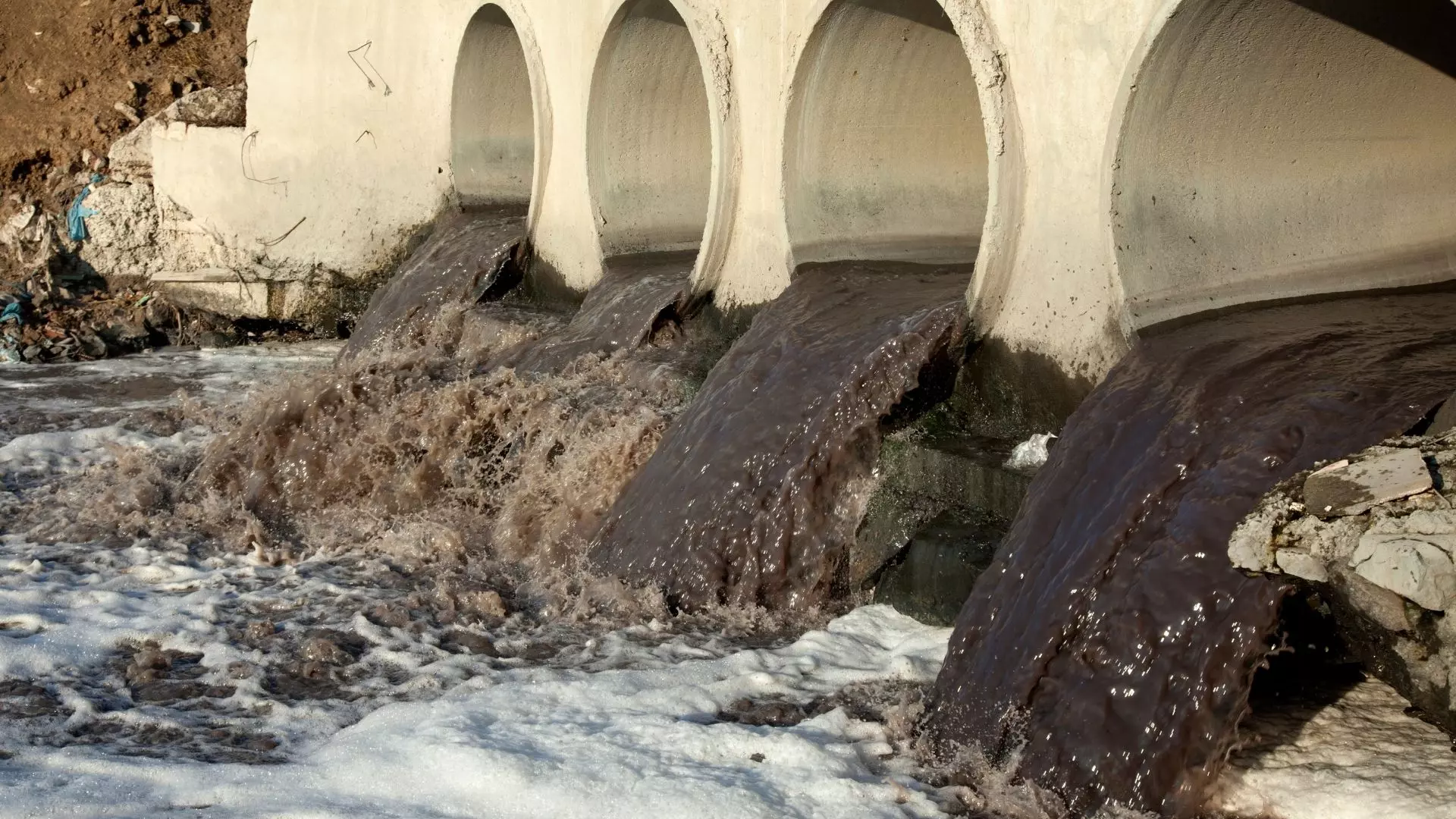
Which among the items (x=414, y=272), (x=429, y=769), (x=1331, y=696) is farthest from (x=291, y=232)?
(x=1331, y=696)

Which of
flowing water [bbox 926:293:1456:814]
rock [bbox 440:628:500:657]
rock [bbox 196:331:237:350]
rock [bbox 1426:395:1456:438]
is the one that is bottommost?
rock [bbox 440:628:500:657]

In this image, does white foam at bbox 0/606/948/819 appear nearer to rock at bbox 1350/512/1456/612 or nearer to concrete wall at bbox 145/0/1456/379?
rock at bbox 1350/512/1456/612

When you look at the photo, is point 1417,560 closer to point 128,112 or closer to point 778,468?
point 778,468

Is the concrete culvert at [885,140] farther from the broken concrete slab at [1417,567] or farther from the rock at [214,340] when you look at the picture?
the rock at [214,340]

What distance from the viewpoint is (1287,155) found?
200 inches

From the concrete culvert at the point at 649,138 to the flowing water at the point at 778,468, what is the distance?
2.62m

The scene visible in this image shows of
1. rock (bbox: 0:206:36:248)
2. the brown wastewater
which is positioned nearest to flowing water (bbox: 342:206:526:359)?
the brown wastewater

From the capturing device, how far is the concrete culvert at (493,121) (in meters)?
9.80

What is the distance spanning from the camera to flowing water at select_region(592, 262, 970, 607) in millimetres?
5039

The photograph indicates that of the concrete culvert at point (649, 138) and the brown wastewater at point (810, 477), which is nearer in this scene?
the brown wastewater at point (810, 477)

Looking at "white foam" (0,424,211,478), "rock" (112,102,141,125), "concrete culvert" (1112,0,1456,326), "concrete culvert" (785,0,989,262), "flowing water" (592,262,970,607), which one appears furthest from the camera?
"rock" (112,102,141,125)

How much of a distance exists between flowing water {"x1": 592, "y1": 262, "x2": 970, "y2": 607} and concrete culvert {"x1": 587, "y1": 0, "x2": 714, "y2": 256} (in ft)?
8.60

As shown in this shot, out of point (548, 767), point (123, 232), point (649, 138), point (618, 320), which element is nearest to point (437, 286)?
point (649, 138)

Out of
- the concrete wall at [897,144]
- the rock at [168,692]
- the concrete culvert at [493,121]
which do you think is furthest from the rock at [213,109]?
the rock at [168,692]
